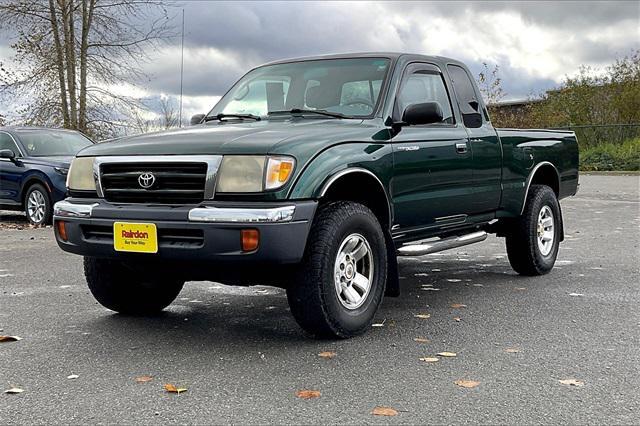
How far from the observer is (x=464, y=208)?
238 inches

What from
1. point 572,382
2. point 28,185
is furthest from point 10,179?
point 572,382

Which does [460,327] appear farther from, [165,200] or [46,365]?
[46,365]

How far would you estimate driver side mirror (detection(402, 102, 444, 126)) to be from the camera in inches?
206

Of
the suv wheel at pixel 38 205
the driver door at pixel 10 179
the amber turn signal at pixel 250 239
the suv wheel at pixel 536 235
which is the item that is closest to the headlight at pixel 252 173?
the amber turn signal at pixel 250 239

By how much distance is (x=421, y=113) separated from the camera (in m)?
5.22

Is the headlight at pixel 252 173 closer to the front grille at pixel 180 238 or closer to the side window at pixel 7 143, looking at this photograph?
Result: the front grille at pixel 180 238

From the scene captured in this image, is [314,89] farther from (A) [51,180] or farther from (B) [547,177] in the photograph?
(A) [51,180]

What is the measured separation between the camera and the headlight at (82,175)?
486cm

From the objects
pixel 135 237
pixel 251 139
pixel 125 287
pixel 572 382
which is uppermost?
pixel 251 139

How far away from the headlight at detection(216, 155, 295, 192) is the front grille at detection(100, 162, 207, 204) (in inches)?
5.2

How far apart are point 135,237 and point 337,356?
1314 mm

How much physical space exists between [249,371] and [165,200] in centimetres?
111

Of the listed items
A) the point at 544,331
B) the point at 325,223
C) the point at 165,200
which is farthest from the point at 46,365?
the point at 544,331

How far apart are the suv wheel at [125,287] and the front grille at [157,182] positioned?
60 centimetres
